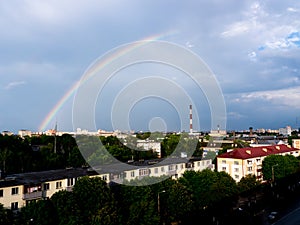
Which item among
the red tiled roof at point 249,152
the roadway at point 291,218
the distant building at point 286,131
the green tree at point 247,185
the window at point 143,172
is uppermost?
the distant building at point 286,131

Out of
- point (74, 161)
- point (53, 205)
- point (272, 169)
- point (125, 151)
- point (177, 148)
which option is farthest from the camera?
point (177, 148)

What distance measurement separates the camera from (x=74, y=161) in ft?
98.4

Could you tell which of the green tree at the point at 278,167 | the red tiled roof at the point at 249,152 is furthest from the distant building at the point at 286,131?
the green tree at the point at 278,167

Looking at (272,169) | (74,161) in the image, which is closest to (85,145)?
(74,161)

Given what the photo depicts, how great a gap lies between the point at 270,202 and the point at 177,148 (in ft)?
72.5

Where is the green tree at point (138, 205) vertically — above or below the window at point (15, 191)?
below

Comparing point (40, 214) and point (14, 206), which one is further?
point (14, 206)

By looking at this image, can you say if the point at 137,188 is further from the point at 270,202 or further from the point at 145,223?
the point at 270,202

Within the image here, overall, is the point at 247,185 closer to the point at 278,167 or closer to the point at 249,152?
the point at 278,167

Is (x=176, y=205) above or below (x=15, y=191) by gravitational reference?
below

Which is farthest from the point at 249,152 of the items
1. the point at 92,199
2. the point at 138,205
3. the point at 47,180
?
the point at 92,199

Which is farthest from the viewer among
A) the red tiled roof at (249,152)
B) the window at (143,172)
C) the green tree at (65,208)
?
the red tiled roof at (249,152)

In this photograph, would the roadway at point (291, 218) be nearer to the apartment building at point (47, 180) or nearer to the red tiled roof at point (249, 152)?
the apartment building at point (47, 180)

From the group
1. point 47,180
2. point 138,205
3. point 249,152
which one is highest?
point 249,152
